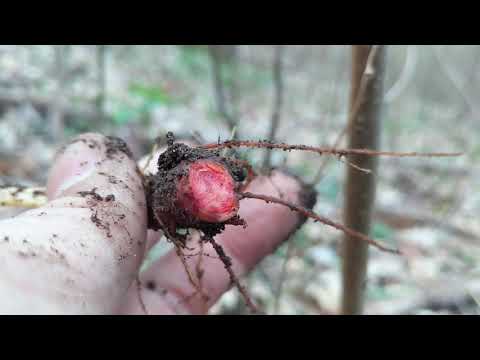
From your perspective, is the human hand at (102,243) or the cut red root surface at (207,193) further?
the cut red root surface at (207,193)

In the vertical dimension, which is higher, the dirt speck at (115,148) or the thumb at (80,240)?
the dirt speck at (115,148)

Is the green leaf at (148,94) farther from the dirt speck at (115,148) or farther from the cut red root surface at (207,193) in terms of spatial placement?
the cut red root surface at (207,193)

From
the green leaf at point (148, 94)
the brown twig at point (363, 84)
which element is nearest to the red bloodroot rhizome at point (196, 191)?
the brown twig at point (363, 84)

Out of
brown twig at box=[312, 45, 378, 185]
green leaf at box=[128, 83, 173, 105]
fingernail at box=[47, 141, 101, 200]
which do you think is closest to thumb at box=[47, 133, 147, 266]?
fingernail at box=[47, 141, 101, 200]

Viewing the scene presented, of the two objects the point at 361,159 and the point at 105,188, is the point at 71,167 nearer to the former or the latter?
the point at 105,188

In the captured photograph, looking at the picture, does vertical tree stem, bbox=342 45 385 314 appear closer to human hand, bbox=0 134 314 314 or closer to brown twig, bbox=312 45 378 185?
brown twig, bbox=312 45 378 185

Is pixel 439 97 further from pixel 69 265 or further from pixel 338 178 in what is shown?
pixel 69 265
